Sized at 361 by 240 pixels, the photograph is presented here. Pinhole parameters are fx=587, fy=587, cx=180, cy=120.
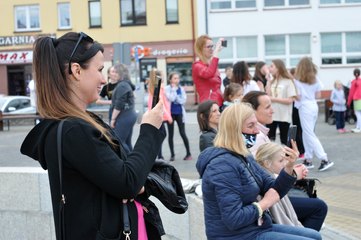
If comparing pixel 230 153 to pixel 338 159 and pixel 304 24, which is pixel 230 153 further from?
pixel 304 24

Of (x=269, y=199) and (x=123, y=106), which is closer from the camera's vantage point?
(x=269, y=199)

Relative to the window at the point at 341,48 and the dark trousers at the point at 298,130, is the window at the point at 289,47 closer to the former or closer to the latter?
the window at the point at 341,48

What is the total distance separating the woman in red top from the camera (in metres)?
7.29

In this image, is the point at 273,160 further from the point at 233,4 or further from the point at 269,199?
the point at 233,4

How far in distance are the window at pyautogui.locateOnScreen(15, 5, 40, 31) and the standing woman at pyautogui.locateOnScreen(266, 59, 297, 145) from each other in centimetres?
2982

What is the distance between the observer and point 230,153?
3.90m

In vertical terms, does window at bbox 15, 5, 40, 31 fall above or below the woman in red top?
above

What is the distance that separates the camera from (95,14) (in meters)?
36.3

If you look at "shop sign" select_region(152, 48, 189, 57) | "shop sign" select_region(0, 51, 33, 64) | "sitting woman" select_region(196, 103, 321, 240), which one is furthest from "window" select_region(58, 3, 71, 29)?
"sitting woman" select_region(196, 103, 321, 240)

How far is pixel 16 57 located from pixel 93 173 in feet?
119

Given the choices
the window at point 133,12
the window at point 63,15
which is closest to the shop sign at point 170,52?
the window at point 133,12

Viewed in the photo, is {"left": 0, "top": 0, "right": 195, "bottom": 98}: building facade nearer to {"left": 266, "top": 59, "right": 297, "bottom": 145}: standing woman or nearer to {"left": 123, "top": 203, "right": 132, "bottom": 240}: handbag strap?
{"left": 266, "top": 59, "right": 297, "bottom": 145}: standing woman

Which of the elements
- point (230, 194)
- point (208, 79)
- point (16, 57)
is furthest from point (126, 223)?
point (16, 57)

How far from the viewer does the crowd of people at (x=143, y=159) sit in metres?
2.36
